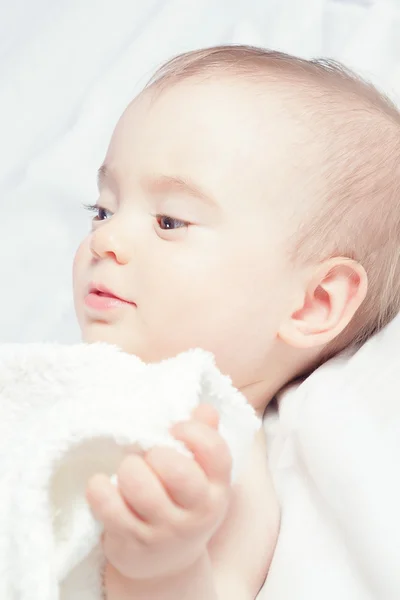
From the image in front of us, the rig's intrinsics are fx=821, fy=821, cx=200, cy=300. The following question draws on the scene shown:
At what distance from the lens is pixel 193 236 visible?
2.99 feet

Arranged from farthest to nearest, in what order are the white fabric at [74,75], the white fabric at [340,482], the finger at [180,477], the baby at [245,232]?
1. the white fabric at [74,75]
2. the baby at [245,232]
3. the white fabric at [340,482]
4. the finger at [180,477]

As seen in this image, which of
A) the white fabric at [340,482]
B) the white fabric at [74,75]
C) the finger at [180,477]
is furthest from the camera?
the white fabric at [74,75]

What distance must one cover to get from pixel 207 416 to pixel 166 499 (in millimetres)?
97

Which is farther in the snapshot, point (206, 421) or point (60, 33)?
point (60, 33)

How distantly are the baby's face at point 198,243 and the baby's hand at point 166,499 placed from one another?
0.88 ft

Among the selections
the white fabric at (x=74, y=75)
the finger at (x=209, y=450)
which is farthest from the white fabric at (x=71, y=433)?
the white fabric at (x=74, y=75)

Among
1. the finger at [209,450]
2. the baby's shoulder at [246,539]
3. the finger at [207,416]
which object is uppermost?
the finger at [209,450]

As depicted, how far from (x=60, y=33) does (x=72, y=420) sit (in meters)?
1.18

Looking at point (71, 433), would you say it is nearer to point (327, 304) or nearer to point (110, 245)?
point (110, 245)

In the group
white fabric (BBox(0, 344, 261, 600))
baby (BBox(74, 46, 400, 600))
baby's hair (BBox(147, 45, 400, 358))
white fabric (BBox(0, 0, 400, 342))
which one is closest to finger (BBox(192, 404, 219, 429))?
white fabric (BBox(0, 344, 261, 600))

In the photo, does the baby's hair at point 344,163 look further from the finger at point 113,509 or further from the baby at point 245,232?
the finger at point 113,509

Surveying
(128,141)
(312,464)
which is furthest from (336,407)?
(128,141)

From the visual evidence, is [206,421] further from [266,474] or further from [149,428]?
[266,474]

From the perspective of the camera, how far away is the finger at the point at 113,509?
612 mm
